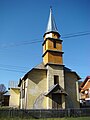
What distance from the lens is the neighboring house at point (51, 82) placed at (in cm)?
2339

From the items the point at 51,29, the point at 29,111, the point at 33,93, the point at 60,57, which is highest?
the point at 51,29

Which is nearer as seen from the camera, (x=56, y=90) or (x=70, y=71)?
(x=56, y=90)

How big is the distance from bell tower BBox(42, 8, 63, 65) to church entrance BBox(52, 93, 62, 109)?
5446mm

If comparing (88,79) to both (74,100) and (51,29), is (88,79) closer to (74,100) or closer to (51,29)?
(74,100)

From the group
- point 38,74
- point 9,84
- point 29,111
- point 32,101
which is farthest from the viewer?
point 9,84

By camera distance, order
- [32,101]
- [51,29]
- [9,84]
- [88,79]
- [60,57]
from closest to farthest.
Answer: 1. [32,101]
2. [60,57]
3. [51,29]
4. [88,79]
5. [9,84]

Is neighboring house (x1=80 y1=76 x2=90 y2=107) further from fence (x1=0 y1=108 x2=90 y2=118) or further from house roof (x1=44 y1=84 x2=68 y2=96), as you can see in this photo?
fence (x1=0 y1=108 x2=90 y2=118)

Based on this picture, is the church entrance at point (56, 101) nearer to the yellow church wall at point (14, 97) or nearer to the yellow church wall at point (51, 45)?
the yellow church wall at point (51, 45)

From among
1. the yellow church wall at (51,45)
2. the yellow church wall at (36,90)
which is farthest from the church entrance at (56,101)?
the yellow church wall at (51,45)

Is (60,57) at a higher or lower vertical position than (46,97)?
higher

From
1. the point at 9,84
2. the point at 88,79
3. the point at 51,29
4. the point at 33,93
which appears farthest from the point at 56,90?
the point at 9,84

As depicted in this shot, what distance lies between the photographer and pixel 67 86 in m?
26.2

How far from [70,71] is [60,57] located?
324 centimetres

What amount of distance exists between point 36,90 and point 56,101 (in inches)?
139
